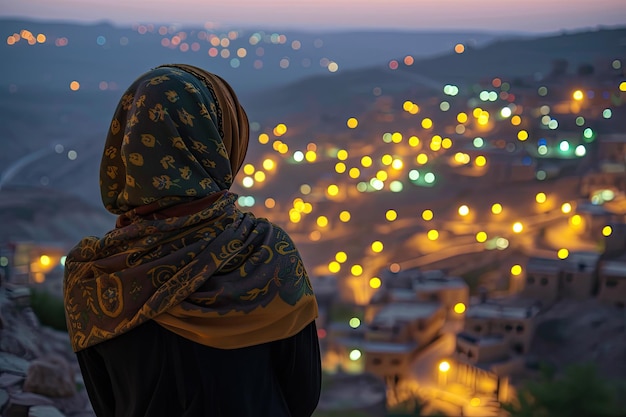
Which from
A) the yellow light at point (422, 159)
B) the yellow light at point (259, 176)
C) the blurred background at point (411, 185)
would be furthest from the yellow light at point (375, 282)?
the yellow light at point (259, 176)

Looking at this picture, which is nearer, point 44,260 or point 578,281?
point 44,260

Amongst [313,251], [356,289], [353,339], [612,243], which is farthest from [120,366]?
[313,251]

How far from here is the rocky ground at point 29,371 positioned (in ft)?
5.29

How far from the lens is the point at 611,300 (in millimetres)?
5418

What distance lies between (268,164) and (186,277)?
30.6 ft

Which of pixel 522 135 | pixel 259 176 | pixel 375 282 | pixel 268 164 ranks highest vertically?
pixel 522 135

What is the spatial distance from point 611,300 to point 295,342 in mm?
5369

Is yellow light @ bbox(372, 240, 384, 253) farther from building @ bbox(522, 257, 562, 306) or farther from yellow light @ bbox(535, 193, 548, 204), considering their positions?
building @ bbox(522, 257, 562, 306)

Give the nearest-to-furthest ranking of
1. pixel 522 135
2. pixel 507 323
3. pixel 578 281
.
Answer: pixel 507 323 < pixel 578 281 < pixel 522 135

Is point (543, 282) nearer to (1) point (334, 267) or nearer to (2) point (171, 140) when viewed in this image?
(1) point (334, 267)

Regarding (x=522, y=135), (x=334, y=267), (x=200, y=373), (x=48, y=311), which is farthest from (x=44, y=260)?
(x=522, y=135)

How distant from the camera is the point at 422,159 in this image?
30.5 feet

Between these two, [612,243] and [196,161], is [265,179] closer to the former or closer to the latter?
[612,243]

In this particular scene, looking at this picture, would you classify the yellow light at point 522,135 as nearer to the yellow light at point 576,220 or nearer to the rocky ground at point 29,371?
the yellow light at point 576,220
